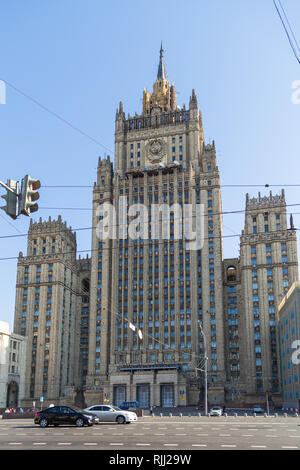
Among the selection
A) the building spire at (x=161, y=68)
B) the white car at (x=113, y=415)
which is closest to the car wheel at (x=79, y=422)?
the white car at (x=113, y=415)

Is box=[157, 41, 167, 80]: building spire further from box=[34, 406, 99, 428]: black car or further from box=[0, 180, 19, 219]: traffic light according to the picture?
box=[0, 180, 19, 219]: traffic light

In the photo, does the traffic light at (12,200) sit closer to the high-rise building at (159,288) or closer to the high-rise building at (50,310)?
the high-rise building at (159,288)

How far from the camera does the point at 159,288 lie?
118 metres

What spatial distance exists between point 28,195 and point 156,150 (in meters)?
115

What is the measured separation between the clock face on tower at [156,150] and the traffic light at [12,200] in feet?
371

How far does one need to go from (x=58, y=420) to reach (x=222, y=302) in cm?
8108

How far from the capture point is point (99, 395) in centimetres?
11312

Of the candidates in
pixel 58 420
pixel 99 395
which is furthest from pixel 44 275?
pixel 58 420

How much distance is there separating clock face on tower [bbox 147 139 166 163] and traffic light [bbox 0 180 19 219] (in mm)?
113104

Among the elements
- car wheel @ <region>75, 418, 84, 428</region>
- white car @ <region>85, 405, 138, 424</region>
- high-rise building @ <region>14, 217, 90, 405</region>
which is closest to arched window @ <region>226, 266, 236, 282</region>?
high-rise building @ <region>14, 217, 90, 405</region>

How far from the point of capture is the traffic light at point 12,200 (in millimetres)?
17625

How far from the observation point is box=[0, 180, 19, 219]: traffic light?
57.8 feet

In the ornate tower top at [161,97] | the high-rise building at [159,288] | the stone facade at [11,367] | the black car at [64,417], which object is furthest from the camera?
the ornate tower top at [161,97]
